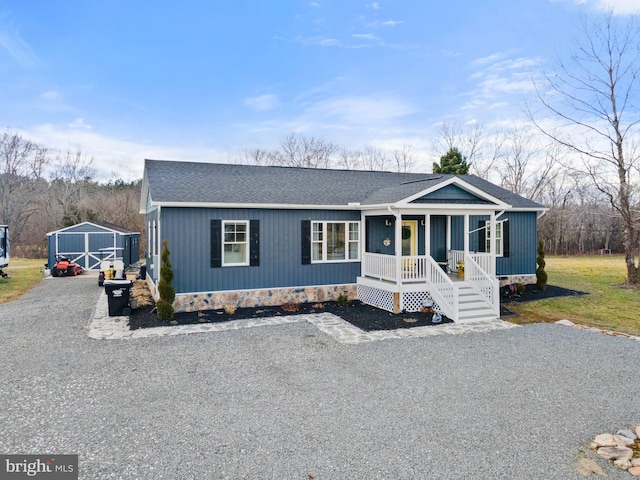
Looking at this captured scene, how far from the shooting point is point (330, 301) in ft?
40.0

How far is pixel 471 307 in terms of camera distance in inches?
408

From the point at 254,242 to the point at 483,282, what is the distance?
650 cm

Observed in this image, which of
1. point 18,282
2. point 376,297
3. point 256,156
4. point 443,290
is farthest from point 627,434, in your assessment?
point 256,156

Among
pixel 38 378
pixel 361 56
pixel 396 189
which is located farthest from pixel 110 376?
pixel 361 56

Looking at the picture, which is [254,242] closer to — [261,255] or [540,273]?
[261,255]

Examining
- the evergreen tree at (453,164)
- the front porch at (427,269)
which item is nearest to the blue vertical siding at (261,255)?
the front porch at (427,269)

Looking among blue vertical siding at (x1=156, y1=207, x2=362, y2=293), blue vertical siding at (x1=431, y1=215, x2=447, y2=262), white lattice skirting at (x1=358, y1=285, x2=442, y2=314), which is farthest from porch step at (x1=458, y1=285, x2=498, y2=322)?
blue vertical siding at (x1=156, y1=207, x2=362, y2=293)

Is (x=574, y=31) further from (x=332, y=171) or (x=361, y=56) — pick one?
(x=332, y=171)

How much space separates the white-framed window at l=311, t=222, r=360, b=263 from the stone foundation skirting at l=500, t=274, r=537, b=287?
596cm

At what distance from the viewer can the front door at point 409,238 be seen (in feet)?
42.1

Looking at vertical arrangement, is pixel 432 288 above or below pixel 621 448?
above

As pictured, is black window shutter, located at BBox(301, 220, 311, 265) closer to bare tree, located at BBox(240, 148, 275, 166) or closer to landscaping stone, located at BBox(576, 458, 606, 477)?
landscaping stone, located at BBox(576, 458, 606, 477)

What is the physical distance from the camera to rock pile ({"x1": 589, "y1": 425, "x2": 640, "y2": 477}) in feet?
12.7

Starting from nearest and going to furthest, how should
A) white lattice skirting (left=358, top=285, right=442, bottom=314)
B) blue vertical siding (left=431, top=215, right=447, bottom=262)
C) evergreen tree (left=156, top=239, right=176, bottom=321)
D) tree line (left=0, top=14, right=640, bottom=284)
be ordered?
1. evergreen tree (left=156, top=239, right=176, bottom=321)
2. white lattice skirting (left=358, top=285, right=442, bottom=314)
3. blue vertical siding (left=431, top=215, right=447, bottom=262)
4. tree line (left=0, top=14, right=640, bottom=284)
